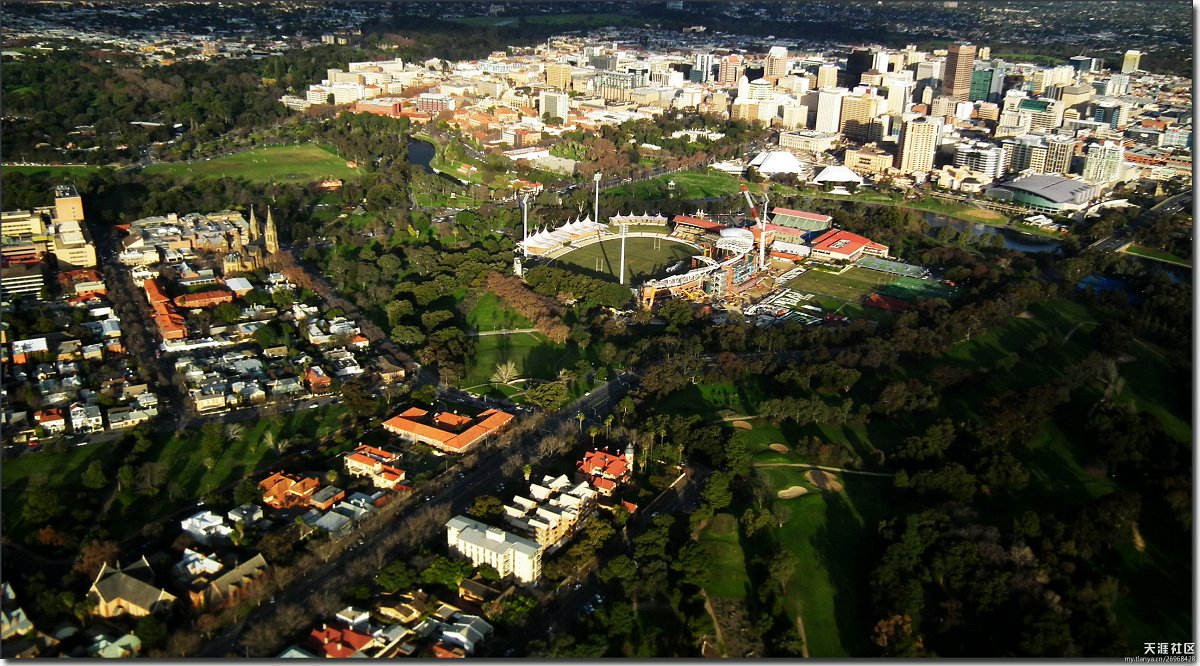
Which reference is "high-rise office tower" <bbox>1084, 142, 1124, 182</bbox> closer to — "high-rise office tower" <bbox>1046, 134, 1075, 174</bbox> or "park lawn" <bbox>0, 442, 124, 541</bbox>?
"high-rise office tower" <bbox>1046, 134, 1075, 174</bbox>

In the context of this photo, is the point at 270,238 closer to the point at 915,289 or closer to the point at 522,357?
the point at 522,357

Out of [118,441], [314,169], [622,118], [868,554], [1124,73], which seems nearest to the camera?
[868,554]

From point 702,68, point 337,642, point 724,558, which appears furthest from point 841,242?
point 702,68

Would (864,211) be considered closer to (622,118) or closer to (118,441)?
(622,118)

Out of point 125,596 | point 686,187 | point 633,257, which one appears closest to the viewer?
point 125,596

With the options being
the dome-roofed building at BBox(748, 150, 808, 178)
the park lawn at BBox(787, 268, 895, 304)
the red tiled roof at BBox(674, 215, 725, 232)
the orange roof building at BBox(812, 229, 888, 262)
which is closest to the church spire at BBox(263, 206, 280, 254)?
the red tiled roof at BBox(674, 215, 725, 232)

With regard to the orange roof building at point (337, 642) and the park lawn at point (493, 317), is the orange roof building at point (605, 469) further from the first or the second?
the park lawn at point (493, 317)

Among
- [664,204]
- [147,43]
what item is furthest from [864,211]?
[147,43]
